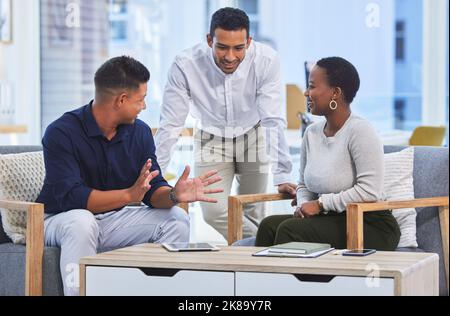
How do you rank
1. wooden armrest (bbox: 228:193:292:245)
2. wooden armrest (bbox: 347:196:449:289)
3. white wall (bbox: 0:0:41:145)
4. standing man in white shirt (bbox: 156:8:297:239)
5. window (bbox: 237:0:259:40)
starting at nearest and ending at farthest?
wooden armrest (bbox: 347:196:449:289) → wooden armrest (bbox: 228:193:292:245) → standing man in white shirt (bbox: 156:8:297:239) → white wall (bbox: 0:0:41:145) → window (bbox: 237:0:259:40)

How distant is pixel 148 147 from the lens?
11.6 ft

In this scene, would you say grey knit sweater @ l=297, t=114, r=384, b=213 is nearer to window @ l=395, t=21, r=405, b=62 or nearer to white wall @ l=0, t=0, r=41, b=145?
window @ l=395, t=21, r=405, b=62

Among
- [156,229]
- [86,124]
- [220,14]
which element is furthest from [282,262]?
[220,14]

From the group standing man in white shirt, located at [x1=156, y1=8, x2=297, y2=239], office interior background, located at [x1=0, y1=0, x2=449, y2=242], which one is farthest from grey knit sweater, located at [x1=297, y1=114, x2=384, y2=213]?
office interior background, located at [x1=0, y1=0, x2=449, y2=242]

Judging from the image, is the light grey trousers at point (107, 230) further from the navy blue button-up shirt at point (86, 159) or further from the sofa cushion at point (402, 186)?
the sofa cushion at point (402, 186)

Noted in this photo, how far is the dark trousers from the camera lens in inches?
128

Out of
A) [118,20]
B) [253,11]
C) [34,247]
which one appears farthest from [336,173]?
[118,20]

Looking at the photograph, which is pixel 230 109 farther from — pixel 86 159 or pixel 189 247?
pixel 189 247

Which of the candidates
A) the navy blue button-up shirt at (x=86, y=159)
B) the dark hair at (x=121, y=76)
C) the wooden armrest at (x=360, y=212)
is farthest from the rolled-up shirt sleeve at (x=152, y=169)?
the wooden armrest at (x=360, y=212)

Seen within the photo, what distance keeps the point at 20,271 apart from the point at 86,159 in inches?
19.8

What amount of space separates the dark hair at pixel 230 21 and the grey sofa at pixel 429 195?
0.74 m

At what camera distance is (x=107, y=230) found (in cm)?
337
